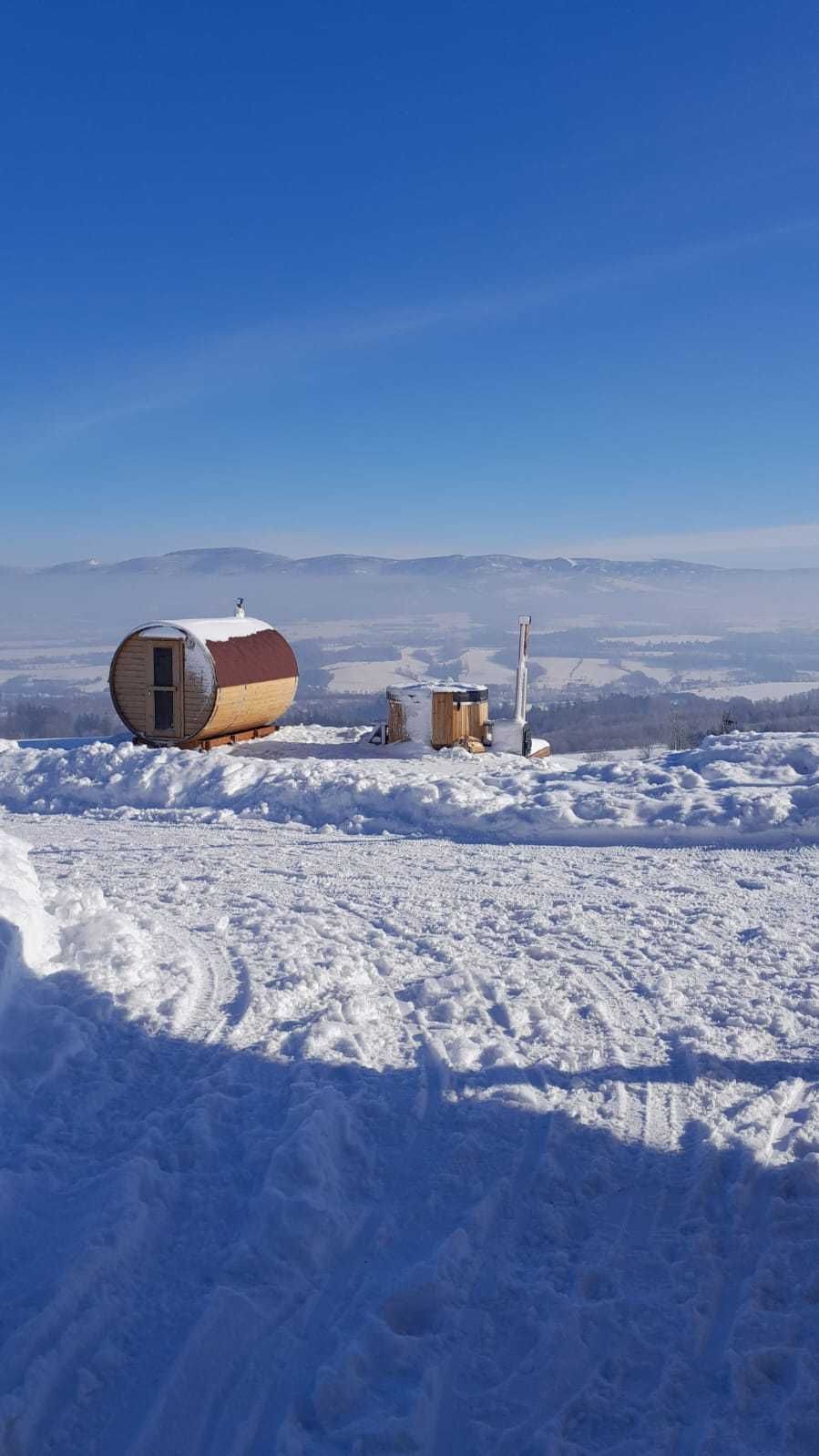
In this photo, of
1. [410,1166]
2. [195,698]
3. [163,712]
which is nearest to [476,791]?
[195,698]

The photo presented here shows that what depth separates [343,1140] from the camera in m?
4.19

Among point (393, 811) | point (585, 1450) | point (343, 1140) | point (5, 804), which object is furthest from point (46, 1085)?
point (5, 804)

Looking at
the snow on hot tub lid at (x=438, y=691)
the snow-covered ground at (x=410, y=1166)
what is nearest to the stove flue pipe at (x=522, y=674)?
the snow on hot tub lid at (x=438, y=691)

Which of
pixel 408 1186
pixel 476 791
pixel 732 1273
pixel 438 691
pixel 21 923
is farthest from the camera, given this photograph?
pixel 438 691

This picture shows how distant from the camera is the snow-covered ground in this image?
2922 millimetres

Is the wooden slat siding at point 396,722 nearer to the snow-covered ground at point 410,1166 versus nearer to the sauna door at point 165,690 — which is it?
the sauna door at point 165,690

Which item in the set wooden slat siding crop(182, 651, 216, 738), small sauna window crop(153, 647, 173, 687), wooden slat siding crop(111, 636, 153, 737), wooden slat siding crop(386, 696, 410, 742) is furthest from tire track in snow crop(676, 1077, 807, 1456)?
wooden slat siding crop(111, 636, 153, 737)

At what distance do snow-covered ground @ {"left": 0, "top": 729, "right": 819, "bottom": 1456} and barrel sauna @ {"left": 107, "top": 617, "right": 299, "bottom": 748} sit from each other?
309 inches

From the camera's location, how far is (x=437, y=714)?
15.9 meters

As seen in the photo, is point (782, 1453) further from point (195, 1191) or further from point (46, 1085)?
point (46, 1085)

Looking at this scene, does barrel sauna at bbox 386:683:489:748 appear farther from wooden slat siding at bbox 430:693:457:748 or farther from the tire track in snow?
the tire track in snow

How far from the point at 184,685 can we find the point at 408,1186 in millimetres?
13012

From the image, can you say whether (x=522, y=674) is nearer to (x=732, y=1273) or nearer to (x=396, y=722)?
(x=396, y=722)

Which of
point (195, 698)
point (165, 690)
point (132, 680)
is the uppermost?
point (132, 680)
